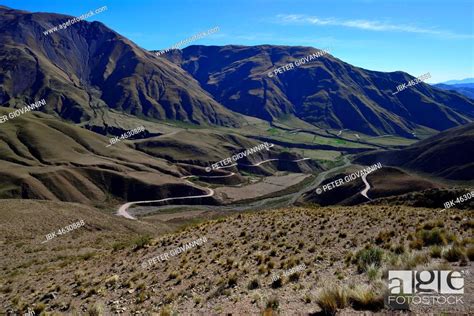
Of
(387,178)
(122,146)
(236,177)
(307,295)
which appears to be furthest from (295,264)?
(122,146)

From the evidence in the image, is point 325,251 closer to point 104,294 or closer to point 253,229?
point 253,229

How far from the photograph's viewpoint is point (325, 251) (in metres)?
19.8

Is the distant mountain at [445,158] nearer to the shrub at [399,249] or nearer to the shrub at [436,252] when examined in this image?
the shrub at [399,249]

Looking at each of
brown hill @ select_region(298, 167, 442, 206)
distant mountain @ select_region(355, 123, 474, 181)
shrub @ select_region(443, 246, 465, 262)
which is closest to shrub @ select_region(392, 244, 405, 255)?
shrub @ select_region(443, 246, 465, 262)

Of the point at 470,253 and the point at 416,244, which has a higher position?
the point at 470,253

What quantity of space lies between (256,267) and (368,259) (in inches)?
217

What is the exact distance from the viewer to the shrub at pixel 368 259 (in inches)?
602

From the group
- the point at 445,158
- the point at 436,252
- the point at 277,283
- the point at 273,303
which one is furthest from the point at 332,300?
the point at 445,158

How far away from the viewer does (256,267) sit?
61.9ft

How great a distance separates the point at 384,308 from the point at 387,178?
10871 cm

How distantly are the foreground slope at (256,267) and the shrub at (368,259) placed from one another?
0.04 meters

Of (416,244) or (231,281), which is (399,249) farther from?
(231,281)

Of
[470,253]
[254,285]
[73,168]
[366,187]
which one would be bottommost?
[366,187]

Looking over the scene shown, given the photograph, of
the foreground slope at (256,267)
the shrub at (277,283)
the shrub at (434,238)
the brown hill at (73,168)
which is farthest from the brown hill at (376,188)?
the shrub at (277,283)
